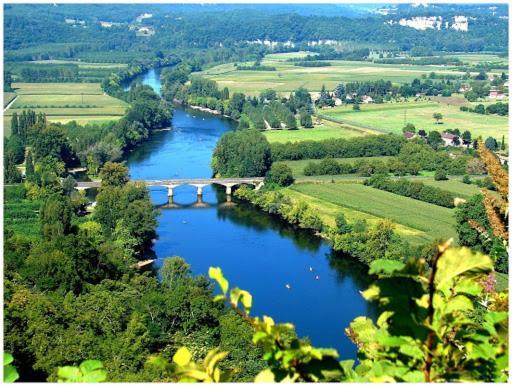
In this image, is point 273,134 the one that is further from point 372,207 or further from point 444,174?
point 372,207

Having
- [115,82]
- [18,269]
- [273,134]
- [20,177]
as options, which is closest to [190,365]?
[18,269]

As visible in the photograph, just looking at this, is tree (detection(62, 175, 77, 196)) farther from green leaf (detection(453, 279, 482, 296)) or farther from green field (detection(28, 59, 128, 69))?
green field (detection(28, 59, 128, 69))

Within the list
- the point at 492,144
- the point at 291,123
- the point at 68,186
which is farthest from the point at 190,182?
the point at 291,123

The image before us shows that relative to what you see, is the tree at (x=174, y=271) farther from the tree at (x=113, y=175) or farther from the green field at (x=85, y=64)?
the green field at (x=85, y=64)

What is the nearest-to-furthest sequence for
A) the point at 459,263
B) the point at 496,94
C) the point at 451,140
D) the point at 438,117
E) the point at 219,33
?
the point at 459,263, the point at 451,140, the point at 438,117, the point at 496,94, the point at 219,33

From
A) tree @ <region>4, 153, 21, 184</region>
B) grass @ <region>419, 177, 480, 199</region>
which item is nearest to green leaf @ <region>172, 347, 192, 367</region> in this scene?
grass @ <region>419, 177, 480, 199</region>

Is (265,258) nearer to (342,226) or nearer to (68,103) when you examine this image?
(342,226)
